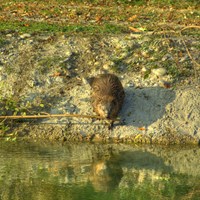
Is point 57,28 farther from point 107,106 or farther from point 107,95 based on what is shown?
point 107,106

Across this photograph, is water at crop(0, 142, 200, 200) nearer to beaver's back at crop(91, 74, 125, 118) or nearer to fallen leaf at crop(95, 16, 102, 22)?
beaver's back at crop(91, 74, 125, 118)

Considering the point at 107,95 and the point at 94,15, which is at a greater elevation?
the point at 94,15

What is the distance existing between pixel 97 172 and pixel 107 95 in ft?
8.57

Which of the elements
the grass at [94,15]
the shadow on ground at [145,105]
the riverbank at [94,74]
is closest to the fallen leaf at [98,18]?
the grass at [94,15]

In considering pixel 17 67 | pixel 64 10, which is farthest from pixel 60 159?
pixel 64 10

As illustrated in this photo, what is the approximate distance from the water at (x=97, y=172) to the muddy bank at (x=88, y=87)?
471 mm

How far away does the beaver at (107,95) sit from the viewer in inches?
524

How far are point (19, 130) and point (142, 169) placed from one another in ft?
10.2

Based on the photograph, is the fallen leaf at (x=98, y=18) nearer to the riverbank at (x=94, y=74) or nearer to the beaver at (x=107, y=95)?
the riverbank at (x=94, y=74)

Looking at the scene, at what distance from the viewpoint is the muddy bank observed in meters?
13.4

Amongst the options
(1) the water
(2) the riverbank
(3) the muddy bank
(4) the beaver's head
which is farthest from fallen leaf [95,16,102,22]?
(1) the water

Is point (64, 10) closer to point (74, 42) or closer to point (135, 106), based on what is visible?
point (74, 42)

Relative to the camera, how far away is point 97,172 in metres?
11.3

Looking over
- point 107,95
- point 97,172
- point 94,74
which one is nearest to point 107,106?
point 107,95
